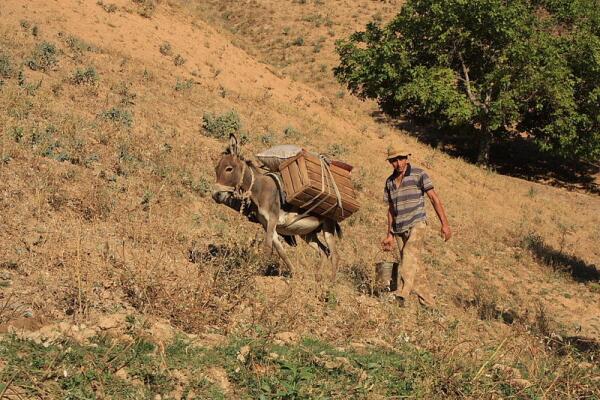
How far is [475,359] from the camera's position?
600 centimetres

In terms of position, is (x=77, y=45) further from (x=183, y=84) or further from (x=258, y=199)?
(x=258, y=199)

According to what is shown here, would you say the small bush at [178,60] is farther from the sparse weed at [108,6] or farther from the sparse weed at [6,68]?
the sparse weed at [6,68]

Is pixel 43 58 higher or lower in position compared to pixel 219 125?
higher

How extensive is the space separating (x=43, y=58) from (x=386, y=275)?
12347 millimetres

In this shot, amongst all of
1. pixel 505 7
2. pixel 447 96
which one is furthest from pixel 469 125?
pixel 505 7

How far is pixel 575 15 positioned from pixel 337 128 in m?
13.9

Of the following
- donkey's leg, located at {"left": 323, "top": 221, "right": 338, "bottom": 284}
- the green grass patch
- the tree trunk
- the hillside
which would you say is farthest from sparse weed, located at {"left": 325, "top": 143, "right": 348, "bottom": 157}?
the green grass patch

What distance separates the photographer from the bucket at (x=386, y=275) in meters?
9.49

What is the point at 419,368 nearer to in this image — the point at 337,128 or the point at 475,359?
the point at 475,359

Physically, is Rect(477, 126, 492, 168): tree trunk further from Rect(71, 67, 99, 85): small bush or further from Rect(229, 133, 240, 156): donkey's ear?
Rect(229, 133, 240, 156): donkey's ear

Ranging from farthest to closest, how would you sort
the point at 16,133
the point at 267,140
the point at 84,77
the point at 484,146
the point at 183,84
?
1. the point at 484,146
2. the point at 183,84
3. the point at 267,140
4. the point at 84,77
5. the point at 16,133

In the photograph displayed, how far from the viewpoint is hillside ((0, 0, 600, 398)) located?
18.6 ft

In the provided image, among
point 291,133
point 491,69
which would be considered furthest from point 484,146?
point 291,133

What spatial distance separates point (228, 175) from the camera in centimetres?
886
